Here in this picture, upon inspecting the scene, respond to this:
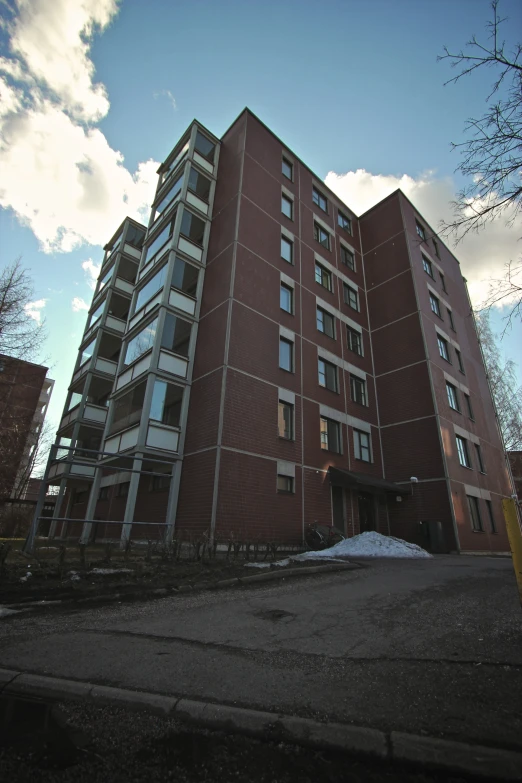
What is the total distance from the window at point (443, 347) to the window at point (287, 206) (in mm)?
12142

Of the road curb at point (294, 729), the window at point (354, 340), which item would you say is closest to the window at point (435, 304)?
the window at point (354, 340)

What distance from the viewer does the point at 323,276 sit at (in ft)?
77.7

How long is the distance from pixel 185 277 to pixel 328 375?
922 cm

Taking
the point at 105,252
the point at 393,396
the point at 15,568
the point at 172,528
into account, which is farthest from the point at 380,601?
the point at 105,252

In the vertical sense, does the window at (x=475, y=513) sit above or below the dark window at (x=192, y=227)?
below

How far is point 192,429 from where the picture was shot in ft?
52.2

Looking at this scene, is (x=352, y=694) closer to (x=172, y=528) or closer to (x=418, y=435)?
(x=172, y=528)

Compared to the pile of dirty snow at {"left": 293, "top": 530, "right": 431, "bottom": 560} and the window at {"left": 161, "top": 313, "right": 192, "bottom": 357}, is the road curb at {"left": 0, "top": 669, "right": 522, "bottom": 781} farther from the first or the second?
the window at {"left": 161, "top": 313, "right": 192, "bottom": 357}

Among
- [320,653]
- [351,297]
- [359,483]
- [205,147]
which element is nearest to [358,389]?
[351,297]

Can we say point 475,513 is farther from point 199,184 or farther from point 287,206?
point 199,184

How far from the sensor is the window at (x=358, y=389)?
867 inches

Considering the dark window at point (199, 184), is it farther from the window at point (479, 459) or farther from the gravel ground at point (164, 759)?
the gravel ground at point (164, 759)

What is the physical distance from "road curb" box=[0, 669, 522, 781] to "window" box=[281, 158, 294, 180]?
1024 inches

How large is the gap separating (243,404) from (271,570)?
747 cm
